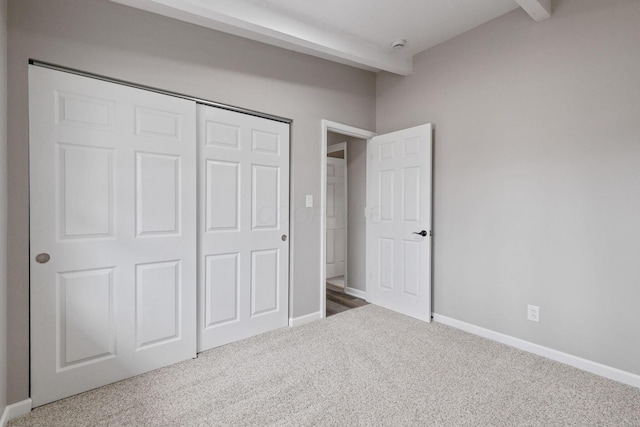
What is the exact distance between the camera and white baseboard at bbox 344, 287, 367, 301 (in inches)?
156

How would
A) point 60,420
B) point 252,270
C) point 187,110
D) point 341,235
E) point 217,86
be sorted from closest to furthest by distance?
point 60,420, point 187,110, point 217,86, point 252,270, point 341,235

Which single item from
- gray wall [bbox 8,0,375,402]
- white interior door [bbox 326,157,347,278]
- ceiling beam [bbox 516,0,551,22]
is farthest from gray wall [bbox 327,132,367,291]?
ceiling beam [bbox 516,0,551,22]

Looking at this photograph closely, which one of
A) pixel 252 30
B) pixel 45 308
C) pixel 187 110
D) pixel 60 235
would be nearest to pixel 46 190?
pixel 60 235

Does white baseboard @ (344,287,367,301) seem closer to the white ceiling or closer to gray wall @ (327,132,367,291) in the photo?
gray wall @ (327,132,367,291)

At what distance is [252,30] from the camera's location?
2.41 metres

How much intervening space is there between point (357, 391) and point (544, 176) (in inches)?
85.3

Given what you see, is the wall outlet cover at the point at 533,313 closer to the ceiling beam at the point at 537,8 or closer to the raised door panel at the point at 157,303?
the ceiling beam at the point at 537,8

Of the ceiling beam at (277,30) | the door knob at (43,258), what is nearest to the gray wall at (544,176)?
the ceiling beam at (277,30)

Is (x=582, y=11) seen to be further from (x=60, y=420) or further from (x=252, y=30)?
(x=60, y=420)

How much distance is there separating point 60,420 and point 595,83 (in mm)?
4015

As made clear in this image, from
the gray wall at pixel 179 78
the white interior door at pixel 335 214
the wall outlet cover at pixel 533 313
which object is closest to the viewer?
the gray wall at pixel 179 78

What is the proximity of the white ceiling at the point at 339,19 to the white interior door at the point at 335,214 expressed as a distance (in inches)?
88.7

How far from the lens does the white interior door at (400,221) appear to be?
3.13 meters

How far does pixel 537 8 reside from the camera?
2.23 meters
